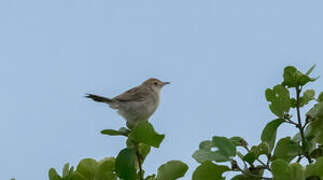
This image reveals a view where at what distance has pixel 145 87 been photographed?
8.94 meters

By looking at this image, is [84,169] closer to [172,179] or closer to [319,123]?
[172,179]

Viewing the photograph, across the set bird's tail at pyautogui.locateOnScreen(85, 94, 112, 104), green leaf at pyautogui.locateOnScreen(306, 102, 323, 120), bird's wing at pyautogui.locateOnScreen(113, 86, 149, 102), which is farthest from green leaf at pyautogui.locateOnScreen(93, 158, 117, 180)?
bird's wing at pyautogui.locateOnScreen(113, 86, 149, 102)

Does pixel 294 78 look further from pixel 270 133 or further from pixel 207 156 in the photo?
pixel 207 156

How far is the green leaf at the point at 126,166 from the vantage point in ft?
8.60

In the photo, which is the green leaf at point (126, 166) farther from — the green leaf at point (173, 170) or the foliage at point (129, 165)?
the green leaf at point (173, 170)

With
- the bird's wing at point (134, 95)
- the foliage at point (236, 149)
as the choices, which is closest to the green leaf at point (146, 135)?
the foliage at point (236, 149)

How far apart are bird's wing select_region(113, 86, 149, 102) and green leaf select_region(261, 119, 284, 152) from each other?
206 inches

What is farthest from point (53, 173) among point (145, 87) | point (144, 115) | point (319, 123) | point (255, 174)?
point (145, 87)

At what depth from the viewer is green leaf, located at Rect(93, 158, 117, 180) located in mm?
2889

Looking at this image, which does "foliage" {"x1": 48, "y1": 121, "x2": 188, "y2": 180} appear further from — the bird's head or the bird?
the bird's head

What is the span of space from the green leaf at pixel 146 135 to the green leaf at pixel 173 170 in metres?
0.21

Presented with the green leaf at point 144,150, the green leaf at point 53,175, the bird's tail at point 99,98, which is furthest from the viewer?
the bird's tail at point 99,98

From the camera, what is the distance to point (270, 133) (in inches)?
108

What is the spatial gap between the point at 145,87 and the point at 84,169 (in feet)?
19.9
